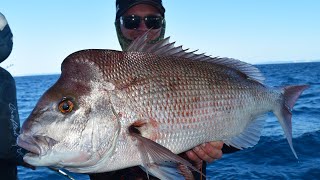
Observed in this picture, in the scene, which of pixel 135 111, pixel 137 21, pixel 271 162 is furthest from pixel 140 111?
pixel 271 162

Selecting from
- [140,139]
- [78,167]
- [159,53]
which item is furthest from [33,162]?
[159,53]

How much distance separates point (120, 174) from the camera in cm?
334

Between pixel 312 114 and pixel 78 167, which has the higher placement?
pixel 78 167

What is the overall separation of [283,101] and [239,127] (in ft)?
1.94

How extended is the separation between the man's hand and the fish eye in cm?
104

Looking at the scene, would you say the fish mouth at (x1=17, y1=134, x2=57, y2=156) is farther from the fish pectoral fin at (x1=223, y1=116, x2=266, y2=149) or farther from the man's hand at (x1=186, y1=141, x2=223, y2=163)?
→ the fish pectoral fin at (x1=223, y1=116, x2=266, y2=149)

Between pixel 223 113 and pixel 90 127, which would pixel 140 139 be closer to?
pixel 90 127

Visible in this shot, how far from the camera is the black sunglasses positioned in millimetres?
3826

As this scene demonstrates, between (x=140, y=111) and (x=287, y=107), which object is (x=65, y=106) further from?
(x=287, y=107)

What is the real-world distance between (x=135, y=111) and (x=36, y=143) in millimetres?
623

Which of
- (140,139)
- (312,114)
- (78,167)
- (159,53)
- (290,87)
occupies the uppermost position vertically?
(159,53)

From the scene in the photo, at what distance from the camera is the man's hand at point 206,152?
279 cm

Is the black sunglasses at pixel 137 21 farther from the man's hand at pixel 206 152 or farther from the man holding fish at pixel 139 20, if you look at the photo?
the man's hand at pixel 206 152

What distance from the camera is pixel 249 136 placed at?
116 inches
